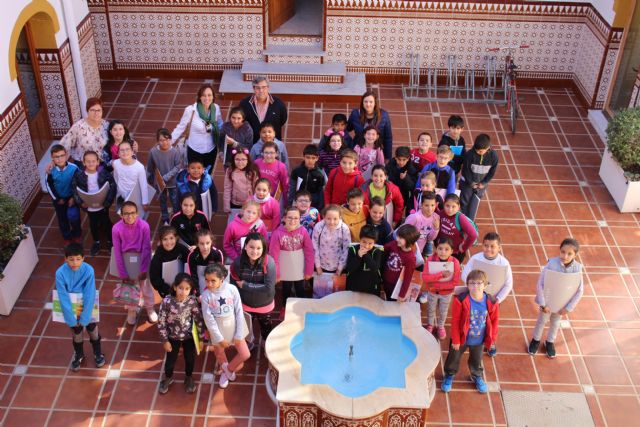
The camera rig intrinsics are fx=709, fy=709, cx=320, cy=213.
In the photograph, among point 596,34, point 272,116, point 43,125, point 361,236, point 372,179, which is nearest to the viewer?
point 361,236

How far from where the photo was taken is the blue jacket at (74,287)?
19.8 feet

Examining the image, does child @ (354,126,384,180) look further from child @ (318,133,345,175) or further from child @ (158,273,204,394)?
child @ (158,273,204,394)

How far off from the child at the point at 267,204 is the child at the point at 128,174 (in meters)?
1.29

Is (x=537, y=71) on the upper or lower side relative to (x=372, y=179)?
lower

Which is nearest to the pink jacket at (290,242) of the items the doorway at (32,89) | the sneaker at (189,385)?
the sneaker at (189,385)

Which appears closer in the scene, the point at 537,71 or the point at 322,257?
the point at 322,257

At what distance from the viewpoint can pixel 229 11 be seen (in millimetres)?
11164

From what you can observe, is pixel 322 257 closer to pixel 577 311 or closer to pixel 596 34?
pixel 577 311

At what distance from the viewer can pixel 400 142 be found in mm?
10102

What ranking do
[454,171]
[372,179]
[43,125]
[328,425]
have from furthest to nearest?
[43,125]
[454,171]
[372,179]
[328,425]

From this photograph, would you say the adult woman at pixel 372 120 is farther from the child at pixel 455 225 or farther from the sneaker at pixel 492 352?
the sneaker at pixel 492 352

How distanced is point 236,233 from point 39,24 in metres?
4.56

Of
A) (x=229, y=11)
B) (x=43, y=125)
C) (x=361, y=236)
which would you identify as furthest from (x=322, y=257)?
(x=229, y=11)

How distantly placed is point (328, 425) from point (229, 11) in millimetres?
7483
